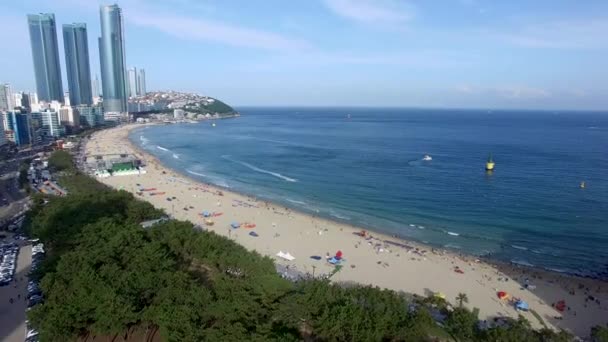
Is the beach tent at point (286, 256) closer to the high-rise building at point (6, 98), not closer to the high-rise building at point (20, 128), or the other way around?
the high-rise building at point (20, 128)

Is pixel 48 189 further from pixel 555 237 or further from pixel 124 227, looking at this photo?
pixel 555 237

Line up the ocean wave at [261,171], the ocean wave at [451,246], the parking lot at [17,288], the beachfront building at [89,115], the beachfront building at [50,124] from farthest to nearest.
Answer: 1. the beachfront building at [89,115]
2. the beachfront building at [50,124]
3. the ocean wave at [261,171]
4. the ocean wave at [451,246]
5. the parking lot at [17,288]

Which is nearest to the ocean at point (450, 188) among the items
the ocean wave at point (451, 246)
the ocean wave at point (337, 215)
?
the ocean wave at point (337, 215)

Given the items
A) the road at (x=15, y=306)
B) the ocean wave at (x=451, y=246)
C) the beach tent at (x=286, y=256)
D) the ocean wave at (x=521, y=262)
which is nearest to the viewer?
the road at (x=15, y=306)

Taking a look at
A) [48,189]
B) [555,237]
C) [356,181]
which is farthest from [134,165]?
[555,237]

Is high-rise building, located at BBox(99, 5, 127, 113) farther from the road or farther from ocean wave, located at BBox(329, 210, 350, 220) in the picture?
the road
